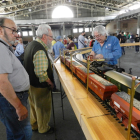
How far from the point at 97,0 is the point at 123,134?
2361 centimetres

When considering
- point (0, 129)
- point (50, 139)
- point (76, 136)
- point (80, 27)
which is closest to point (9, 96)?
point (50, 139)

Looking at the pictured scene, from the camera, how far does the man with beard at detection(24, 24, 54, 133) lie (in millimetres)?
1986

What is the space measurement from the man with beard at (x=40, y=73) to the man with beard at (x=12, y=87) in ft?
1.47

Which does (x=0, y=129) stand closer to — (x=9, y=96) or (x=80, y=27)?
(x=9, y=96)

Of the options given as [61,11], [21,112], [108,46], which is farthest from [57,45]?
[61,11]

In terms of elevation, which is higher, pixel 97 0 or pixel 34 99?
pixel 97 0

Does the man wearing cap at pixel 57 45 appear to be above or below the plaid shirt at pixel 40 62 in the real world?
above

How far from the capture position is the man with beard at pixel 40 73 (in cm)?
199

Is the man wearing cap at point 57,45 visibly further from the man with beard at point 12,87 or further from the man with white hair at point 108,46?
the man with beard at point 12,87

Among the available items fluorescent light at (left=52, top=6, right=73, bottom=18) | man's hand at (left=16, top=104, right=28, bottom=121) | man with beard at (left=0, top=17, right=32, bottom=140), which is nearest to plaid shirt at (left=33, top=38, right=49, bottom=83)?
man with beard at (left=0, top=17, right=32, bottom=140)

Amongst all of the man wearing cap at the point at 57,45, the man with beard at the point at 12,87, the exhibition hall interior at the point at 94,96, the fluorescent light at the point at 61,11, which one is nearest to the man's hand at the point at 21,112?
the man with beard at the point at 12,87

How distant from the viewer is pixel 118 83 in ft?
4.40

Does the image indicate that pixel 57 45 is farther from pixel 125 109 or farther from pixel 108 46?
pixel 125 109

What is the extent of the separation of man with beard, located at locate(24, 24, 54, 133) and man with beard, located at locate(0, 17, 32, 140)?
449mm
